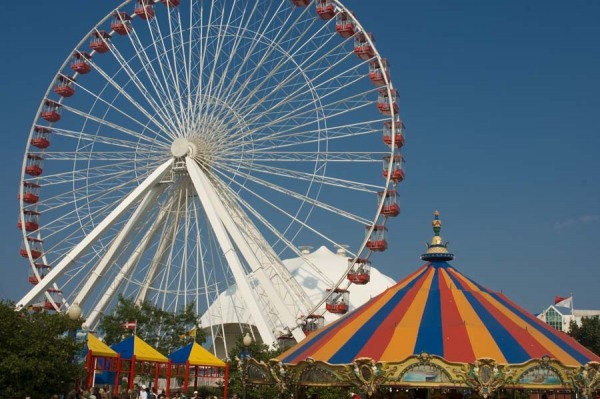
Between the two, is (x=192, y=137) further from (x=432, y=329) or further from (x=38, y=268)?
(x=432, y=329)

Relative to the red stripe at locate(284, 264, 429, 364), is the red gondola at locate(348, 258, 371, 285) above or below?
above

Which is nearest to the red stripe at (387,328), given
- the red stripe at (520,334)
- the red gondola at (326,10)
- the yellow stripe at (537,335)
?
the red stripe at (520,334)

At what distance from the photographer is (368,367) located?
52.3ft

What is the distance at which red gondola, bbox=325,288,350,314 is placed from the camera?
30531 millimetres

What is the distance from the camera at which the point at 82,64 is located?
34.3m

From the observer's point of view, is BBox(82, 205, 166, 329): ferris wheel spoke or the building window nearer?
BBox(82, 205, 166, 329): ferris wheel spoke

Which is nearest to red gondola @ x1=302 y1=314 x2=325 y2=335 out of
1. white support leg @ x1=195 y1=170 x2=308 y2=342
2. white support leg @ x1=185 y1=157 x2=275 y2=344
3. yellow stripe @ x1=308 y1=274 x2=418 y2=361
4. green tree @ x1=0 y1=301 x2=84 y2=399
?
white support leg @ x1=195 y1=170 x2=308 y2=342

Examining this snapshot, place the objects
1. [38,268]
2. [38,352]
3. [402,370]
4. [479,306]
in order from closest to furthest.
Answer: [402,370], [479,306], [38,352], [38,268]

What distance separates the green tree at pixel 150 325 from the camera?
1419 inches

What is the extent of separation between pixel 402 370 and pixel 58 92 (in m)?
23.5

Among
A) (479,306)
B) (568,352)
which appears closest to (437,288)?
(479,306)

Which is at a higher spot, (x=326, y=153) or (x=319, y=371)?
(x=326, y=153)

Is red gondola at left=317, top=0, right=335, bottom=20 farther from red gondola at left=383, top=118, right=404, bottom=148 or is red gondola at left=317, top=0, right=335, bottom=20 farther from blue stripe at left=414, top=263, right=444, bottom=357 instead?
blue stripe at left=414, top=263, right=444, bottom=357

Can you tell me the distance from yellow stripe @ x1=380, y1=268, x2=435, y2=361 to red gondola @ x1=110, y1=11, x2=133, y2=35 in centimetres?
2022
